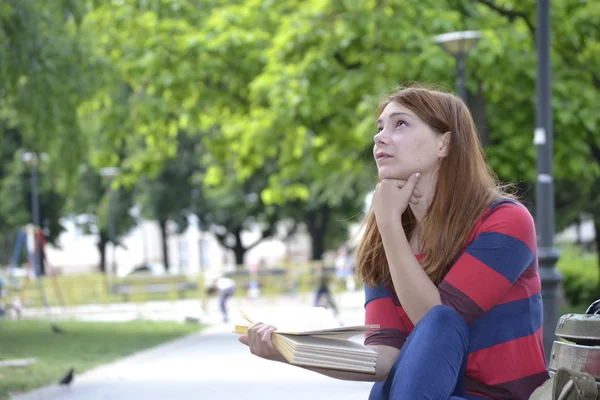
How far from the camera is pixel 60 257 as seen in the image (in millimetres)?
89375

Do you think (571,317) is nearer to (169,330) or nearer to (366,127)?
(366,127)

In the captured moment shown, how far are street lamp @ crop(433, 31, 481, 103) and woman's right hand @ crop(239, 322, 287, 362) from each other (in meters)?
12.4

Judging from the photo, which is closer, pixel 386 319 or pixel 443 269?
pixel 443 269

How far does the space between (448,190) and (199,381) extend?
30.2 ft

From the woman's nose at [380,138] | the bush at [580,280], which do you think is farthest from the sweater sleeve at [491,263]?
the bush at [580,280]

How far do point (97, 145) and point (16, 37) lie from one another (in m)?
Answer: 10.3

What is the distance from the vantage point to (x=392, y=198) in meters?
3.48

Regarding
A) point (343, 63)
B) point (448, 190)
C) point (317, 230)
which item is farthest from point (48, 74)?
point (317, 230)

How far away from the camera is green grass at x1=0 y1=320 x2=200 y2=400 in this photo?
1234 centimetres

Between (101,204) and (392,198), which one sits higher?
(101,204)

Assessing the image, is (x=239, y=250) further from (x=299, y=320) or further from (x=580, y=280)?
(x=299, y=320)

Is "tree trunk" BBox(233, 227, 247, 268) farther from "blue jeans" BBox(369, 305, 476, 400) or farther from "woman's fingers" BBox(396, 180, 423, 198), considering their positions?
"blue jeans" BBox(369, 305, 476, 400)

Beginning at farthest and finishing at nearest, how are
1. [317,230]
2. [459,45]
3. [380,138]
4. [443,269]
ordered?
[317,230] < [459,45] < [380,138] < [443,269]

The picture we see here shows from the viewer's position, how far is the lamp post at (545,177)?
460 inches
